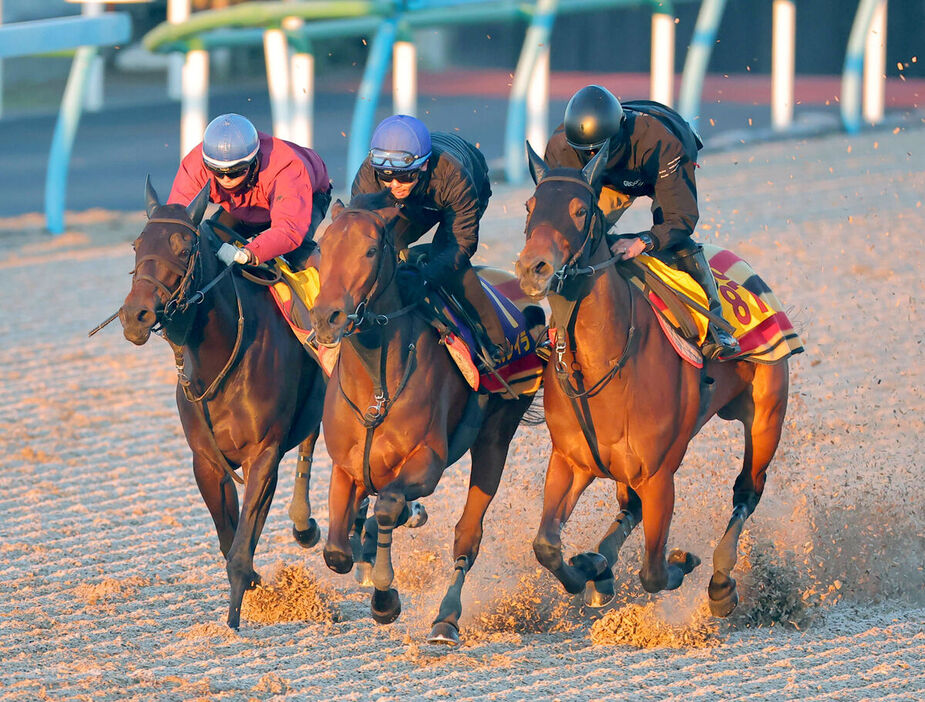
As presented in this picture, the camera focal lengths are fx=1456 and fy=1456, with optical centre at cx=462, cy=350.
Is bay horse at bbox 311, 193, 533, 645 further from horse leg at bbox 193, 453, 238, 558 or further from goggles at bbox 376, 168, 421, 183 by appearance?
horse leg at bbox 193, 453, 238, 558

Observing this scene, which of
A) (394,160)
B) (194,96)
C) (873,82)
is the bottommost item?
(873,82)

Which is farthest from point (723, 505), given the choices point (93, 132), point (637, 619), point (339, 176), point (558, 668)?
point (93, 132)

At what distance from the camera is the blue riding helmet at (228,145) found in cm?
577

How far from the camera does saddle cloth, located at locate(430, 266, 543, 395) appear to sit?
550 centimetres

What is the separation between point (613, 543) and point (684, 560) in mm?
293

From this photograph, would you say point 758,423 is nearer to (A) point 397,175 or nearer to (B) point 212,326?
(A) point 397,175

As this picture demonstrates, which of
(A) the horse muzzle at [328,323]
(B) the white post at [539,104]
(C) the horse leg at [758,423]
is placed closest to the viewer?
(A) the horse muzzle at [328,323]

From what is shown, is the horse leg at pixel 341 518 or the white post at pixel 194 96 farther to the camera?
the white post at pixel 194 96

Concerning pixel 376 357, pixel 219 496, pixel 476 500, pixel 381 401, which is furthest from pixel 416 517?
pixel 376 357

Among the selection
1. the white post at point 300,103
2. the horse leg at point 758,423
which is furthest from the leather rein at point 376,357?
the white post at point 300,103

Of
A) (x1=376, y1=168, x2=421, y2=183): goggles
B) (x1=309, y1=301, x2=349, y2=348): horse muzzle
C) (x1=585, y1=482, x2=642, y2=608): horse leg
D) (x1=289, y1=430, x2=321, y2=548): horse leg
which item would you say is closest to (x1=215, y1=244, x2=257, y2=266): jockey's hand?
(x1=376, y1=168, x2=421, y2=183): goggles

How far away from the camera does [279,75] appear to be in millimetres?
15047

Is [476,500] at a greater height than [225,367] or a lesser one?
lesser

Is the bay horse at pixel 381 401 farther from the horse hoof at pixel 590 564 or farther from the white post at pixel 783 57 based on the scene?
the white post at pixel 783 57
